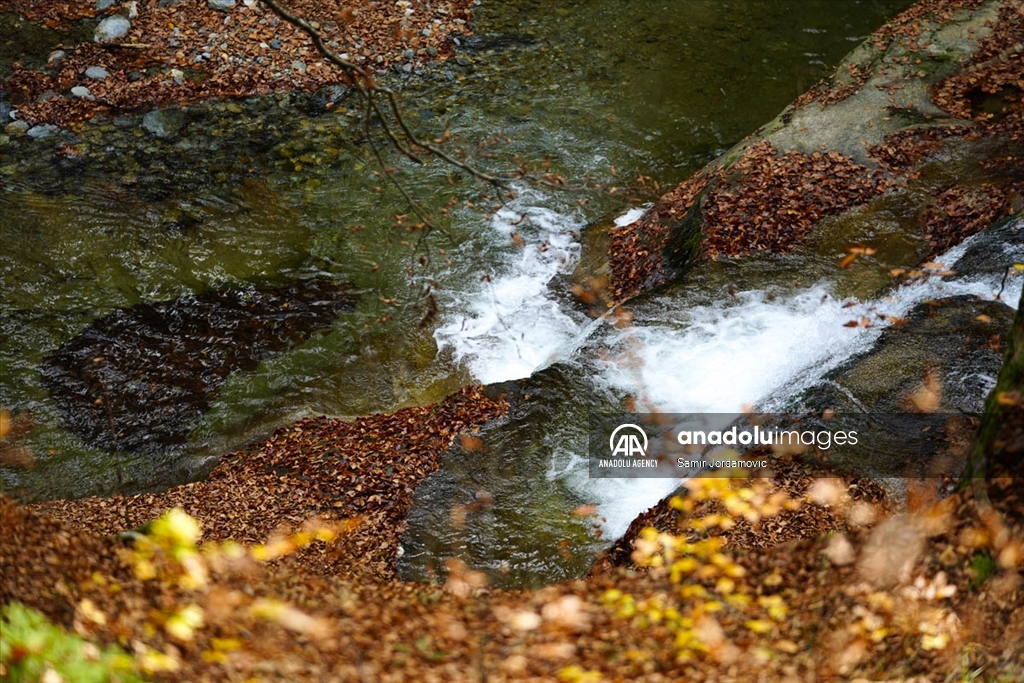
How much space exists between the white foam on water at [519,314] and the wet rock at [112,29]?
7.11 m

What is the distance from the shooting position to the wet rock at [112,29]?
39.9ft

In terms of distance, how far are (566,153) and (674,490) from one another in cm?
604

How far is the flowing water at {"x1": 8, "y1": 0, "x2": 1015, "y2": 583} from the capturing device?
22.6 ft

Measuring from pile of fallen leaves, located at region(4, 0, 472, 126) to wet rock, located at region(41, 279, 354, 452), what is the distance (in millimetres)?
4266

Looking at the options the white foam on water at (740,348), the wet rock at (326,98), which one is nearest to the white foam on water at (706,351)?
the white foam on water at (740,348)

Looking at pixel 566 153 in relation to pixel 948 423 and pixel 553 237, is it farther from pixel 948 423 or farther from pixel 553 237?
pixel 948 423

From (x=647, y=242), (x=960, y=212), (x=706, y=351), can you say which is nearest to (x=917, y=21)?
(x=960, y=212)

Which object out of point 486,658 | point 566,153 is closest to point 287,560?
point 486,658

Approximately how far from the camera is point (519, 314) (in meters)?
8.85

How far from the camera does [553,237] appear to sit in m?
9.73

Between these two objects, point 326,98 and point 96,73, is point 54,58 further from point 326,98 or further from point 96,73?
point 326,98

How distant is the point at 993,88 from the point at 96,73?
1198 centimetres

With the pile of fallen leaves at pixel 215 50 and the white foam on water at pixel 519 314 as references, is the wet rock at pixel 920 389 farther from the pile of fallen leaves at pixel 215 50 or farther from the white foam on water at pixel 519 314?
the pile of fallen leaves at pixel 215 50

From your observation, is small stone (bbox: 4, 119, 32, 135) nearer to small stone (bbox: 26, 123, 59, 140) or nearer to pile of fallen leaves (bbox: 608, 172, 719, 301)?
small stone (bbox: 26, 123, 59, 140)
